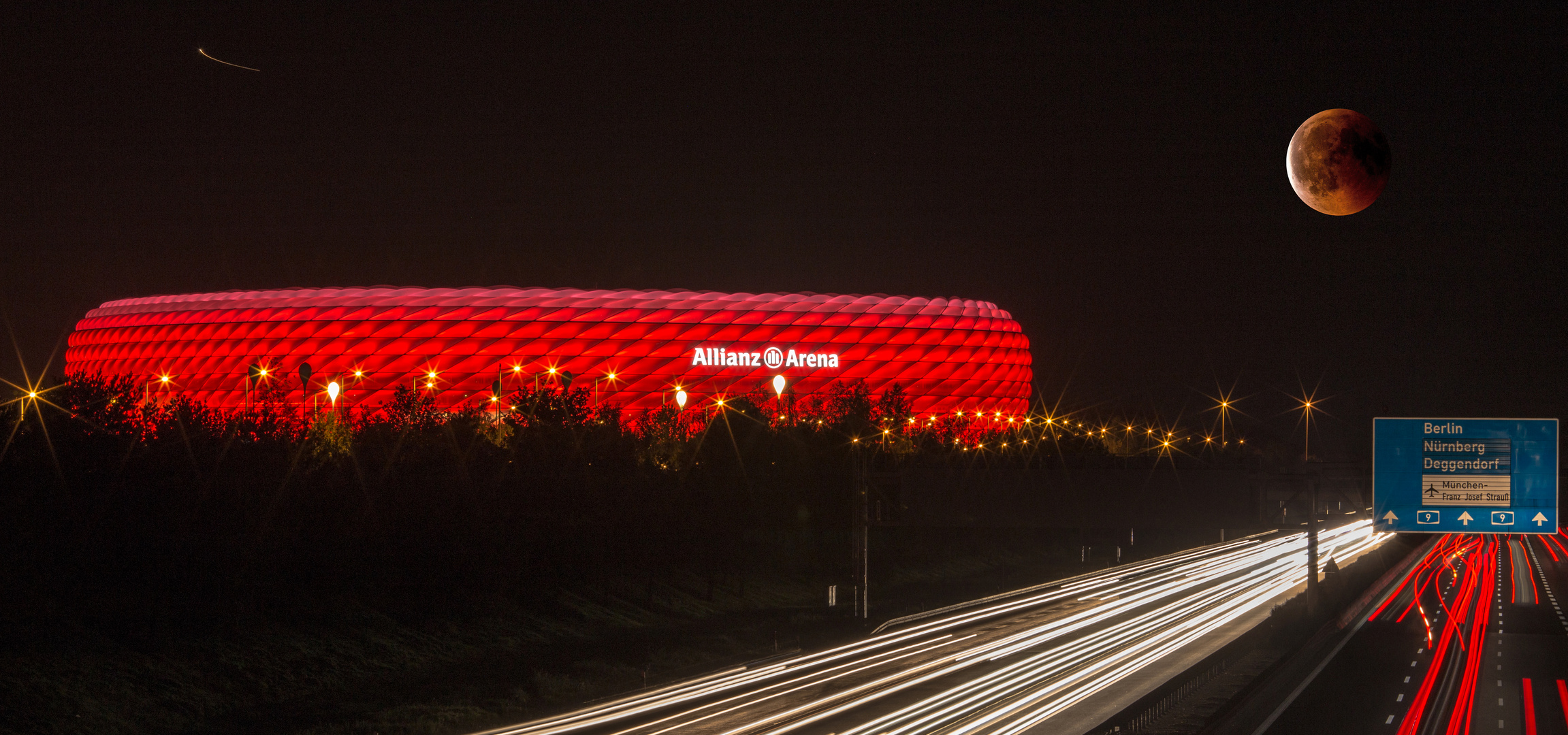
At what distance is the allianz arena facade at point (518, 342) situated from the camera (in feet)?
389

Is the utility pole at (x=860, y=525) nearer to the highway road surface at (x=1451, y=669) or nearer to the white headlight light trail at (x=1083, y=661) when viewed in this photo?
the white headlight light trail at (x=1083, y=661)

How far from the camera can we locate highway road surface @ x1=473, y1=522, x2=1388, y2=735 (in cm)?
2456

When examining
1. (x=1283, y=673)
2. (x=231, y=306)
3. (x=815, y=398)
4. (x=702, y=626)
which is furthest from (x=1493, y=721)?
(x=231, y=306)

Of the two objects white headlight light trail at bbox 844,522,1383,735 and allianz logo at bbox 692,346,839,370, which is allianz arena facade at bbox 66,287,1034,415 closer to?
allianz logo at bbox 692,346,839,370

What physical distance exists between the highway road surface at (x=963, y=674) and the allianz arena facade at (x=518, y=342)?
71.2 m

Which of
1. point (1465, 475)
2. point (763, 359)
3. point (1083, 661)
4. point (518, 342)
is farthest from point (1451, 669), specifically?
point (518, 342)

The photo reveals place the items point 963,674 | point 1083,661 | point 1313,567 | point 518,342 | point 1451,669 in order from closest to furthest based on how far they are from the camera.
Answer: point 963,674 < point 1451,669 < point 1083,661 < point 1313,567 < point 518,342

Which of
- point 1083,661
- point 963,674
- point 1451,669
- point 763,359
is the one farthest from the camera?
point 763,359

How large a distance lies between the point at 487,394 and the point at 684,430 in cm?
4769

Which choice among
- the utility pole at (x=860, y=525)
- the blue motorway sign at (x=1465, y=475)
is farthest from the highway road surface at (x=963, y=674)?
the blue motorway sign at (x=1465, y=475)

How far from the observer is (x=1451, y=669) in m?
32.4

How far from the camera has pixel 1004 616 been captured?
1805 inches

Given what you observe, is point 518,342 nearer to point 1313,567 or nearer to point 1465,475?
point 1313,567

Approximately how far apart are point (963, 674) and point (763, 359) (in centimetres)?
9329
